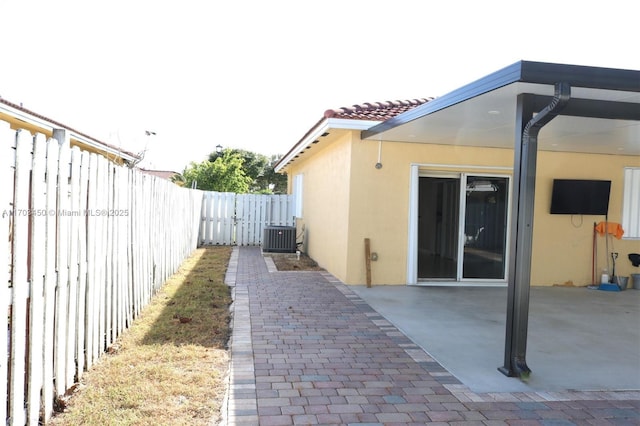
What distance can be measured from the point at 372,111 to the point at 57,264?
6.32m

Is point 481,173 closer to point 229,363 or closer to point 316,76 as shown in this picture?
point 229,363

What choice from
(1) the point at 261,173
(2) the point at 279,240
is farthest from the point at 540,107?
(1) the point at 261,173

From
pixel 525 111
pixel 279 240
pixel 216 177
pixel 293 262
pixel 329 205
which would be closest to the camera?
pixel 525 111

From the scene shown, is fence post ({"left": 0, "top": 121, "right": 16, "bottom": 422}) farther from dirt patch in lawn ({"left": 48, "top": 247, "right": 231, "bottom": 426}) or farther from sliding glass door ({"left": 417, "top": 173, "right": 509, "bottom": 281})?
sliding glass door ({"left": 417, "top": 173, "right": 509, "bottom": 281})

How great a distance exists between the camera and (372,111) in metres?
8.48

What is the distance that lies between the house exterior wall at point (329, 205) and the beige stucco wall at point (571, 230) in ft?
12.5

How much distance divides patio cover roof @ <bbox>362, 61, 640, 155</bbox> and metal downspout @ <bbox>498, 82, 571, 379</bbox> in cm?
38

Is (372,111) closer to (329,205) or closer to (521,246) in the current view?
(329,205)

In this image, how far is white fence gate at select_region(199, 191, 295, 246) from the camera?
15695 millimetres

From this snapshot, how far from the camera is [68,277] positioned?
350 centimetres

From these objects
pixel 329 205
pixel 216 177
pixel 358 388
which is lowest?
pixel 358 388

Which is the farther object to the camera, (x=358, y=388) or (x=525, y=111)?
Result: (x=525, y=111)

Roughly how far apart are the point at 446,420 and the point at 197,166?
23654mm

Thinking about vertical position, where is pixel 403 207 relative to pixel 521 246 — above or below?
above
